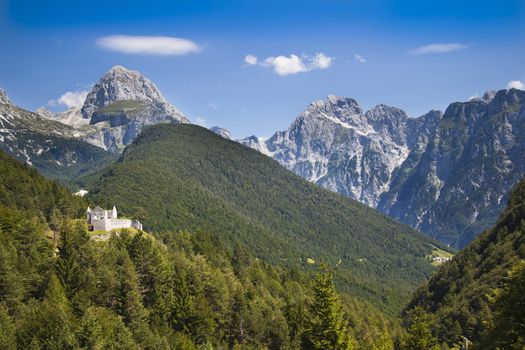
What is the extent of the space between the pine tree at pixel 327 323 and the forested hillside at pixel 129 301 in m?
0.12

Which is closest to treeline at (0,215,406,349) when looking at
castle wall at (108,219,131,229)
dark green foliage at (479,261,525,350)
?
castle wall at (108,219,131,229)

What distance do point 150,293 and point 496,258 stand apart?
126 metres

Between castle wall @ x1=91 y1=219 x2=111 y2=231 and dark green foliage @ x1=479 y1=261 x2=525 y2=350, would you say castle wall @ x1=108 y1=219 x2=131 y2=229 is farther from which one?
dark green foliage @ x1=479 y1=261 x2=525 y2=350

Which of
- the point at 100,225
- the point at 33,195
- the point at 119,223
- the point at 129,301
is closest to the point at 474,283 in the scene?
the point at 119,223

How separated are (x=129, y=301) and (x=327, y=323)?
3702cm

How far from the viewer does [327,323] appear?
6062cm

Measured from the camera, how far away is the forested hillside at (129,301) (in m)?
63.8

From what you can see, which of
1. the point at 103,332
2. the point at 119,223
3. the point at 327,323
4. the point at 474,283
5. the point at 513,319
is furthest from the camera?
the point at 474,283

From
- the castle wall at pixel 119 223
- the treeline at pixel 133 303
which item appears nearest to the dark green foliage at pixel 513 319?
the treeline at pixel 133 303

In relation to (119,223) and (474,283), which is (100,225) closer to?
(119,223)

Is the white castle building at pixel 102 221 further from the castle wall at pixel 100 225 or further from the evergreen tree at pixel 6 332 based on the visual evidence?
the evergreen tree at pixel 6 332

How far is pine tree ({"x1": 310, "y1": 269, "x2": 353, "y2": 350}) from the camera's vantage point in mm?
60125

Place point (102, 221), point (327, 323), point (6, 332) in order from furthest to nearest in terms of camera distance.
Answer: point (102, 221), point (6, 332), point (327, 323)

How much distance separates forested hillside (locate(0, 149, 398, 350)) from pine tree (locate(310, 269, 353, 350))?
0.12 metres
